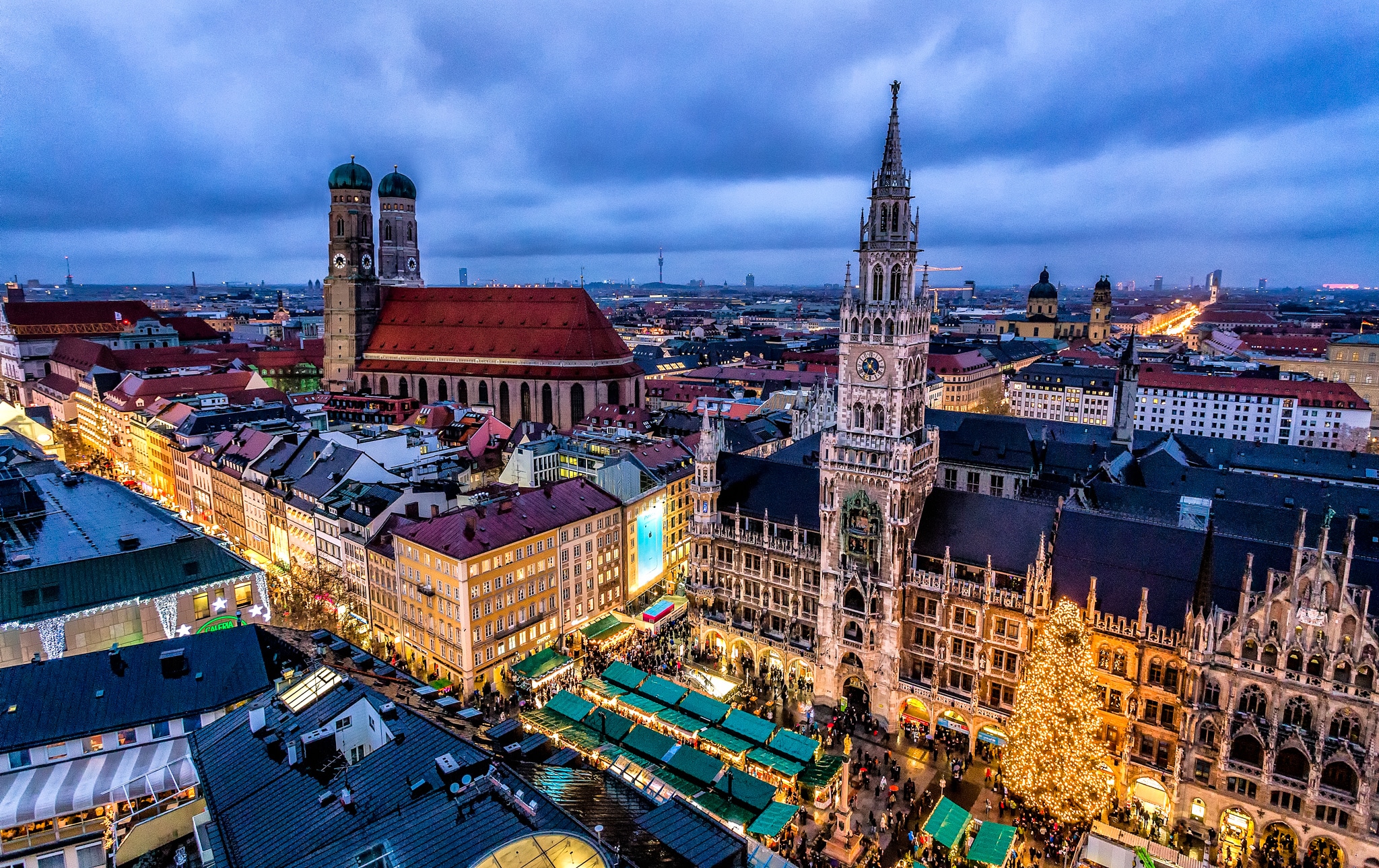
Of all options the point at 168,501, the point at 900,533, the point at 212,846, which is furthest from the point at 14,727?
the point at 168,501

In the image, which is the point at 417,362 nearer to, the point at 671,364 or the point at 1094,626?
the point at 671,364

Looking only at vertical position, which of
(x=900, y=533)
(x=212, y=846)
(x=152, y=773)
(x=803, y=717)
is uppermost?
(x=900, y=533)

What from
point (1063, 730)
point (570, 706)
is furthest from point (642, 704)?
point (1063, 730)

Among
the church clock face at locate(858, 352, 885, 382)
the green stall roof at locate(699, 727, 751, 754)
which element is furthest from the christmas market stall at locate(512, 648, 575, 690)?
the church clock face at locate(858, 352, 885, 382)

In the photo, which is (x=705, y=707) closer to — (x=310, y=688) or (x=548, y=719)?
(x=548, y=719)

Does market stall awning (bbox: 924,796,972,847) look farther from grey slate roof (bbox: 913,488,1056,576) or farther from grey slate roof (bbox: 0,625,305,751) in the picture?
grey slate roof (bbox: 0,625,305,751)

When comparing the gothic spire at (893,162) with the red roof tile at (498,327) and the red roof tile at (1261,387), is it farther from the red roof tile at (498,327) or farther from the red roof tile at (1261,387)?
the red roof tile at (1261,387)
